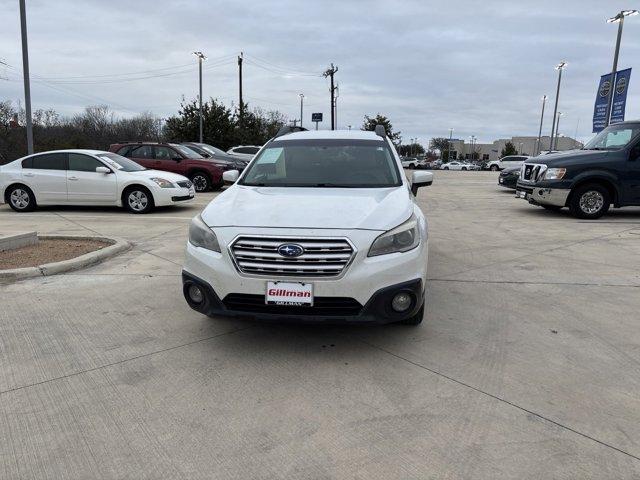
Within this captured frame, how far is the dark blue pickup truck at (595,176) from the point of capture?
10.5 metres

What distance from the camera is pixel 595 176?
34.4 ft

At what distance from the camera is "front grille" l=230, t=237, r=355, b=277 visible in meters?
3.51

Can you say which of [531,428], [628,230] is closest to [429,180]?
[531,428]

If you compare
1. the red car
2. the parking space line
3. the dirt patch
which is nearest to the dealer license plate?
the parking space line

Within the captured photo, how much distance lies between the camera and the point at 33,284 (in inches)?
223

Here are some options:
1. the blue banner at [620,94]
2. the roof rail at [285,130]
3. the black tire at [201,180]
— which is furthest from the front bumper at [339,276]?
the blue banner at [620,94]

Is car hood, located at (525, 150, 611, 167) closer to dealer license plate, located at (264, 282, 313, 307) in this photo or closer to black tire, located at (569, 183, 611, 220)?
black tire, located at (569, 183, 611, 220)

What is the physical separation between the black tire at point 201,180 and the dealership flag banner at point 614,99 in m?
16.3

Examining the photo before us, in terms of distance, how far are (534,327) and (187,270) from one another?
304 centimetres

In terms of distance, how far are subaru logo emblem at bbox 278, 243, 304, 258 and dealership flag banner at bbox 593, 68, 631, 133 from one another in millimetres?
21225

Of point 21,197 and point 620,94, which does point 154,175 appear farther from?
point 620,94

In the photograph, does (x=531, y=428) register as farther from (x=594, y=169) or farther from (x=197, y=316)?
(x=594, y=169)

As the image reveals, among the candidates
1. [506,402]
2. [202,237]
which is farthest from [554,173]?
[202,237]

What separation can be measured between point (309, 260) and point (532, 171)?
950 centimetres
